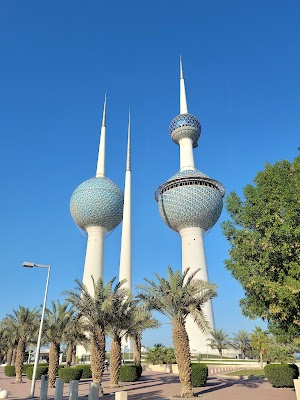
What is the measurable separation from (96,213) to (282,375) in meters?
63.8

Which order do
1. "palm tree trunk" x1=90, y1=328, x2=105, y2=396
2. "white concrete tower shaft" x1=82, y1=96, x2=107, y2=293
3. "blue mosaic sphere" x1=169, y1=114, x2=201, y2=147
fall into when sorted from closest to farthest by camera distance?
"palm tree trunk" x1=90, y1=328, x2=105, y2=396, "white concrete tower shaft" x1=82, y1=96, x2=107, y2=293, "blue mosaic sphere" x1=169, y1=114, x2=201, y2=147

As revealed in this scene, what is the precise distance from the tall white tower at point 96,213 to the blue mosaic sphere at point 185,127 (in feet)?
67.0

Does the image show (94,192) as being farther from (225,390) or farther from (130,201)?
(225,390)

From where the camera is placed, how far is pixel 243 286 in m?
17.5

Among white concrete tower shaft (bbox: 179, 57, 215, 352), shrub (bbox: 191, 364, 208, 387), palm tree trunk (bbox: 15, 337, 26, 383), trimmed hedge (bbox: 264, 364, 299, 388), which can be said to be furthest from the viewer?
white concrete tower shaft (bbox: 179, 57, 215, 352)

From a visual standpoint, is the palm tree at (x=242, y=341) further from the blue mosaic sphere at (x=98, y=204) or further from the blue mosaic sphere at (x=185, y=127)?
the blue mosaic sphere at (x=185, y=127)

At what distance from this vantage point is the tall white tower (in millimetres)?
80375

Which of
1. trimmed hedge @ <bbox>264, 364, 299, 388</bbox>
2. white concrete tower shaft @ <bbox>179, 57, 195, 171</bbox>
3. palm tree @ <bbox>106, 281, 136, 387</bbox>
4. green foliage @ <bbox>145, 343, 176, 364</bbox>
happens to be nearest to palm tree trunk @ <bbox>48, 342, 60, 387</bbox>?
palm tree @ <bbox>106, 281, 136, 387</bbox>

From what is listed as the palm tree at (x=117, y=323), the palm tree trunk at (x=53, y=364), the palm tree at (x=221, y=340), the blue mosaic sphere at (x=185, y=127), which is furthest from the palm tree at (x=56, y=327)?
the blue mosaic sphere at (x=185, y=127)

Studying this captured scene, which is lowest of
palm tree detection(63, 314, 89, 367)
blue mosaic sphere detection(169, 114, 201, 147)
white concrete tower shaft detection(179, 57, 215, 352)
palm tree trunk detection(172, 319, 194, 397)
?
palm tree trunk detection(172, 319, 194, 397)

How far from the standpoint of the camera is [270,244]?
15547mm

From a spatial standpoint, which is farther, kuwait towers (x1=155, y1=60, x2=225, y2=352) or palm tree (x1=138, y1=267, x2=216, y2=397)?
kuwait towers (x1=155, y1=60, x2=225, y2=352)

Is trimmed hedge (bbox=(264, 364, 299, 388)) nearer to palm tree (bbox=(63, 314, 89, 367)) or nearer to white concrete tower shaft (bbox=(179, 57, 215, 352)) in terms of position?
palm tree (bbox=(63, 314, 89, 367))

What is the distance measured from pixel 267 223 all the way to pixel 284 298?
3565 millimetres
